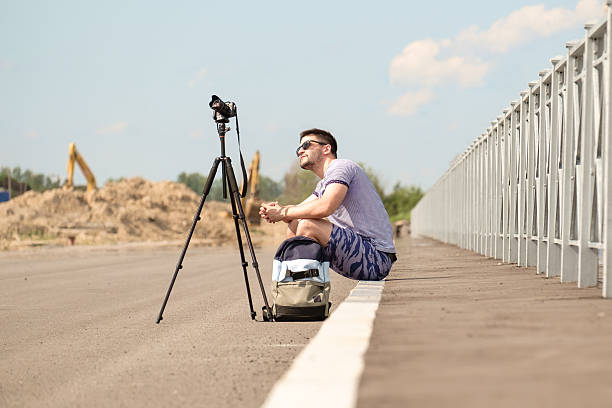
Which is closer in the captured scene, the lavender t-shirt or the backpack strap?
the backpack strap

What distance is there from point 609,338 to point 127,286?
9.63m

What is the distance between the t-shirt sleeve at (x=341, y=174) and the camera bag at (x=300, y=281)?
1.95ft

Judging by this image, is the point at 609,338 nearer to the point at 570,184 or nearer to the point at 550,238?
the point at 570,184

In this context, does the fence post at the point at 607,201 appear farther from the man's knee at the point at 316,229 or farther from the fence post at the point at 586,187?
the man's knee at the point at 316,229

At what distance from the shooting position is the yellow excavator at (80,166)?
190 ft

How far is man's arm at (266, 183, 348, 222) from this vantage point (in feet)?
23.1

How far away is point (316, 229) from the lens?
7.20 m

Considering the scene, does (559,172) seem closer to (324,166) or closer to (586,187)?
(586,187)

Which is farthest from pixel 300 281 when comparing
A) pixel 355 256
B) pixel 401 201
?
pixel 401 201

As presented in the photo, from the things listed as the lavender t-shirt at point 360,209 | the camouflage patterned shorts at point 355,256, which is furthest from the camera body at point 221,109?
the camouflage patterned shorts at point 355,256

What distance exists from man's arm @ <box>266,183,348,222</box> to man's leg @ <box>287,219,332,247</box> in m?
0.08

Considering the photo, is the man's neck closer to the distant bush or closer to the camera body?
the camera body

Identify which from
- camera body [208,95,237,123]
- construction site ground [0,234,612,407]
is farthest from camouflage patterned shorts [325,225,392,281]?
camera body [208,95,237,123]

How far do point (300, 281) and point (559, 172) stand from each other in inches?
150
